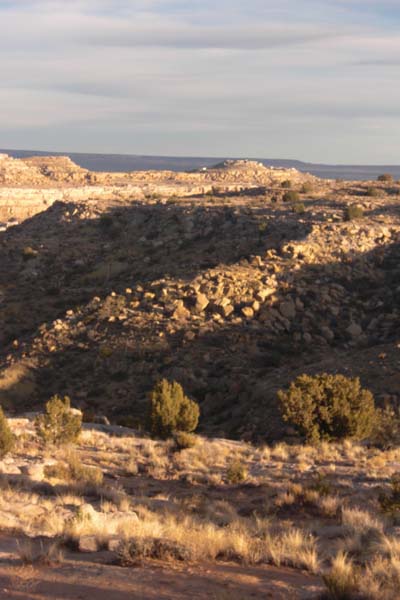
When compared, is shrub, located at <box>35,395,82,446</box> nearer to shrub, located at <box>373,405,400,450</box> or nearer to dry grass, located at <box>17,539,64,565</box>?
shrub, located at <box>373,405,400,450</box>

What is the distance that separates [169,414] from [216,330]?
623 cm

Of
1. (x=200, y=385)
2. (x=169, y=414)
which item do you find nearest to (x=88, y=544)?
(x=169, y=414)

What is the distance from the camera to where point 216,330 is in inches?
876

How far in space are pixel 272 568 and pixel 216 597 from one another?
1.13 metres

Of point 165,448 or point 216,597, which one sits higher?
point 216,597

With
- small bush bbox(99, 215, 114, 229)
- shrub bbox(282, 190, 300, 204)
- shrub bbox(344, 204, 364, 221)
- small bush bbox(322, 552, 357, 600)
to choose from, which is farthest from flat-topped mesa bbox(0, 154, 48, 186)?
small bush bbox(322, 552, 357, 600)

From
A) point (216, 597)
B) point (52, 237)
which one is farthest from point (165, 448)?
point (52, 237)

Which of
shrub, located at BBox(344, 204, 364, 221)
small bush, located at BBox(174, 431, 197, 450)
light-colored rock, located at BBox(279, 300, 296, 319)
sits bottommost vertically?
small bush, located at BBox(174, 431, 197, 450)

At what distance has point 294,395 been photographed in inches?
602

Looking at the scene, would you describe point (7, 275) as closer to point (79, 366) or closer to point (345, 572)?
point (79, 366)

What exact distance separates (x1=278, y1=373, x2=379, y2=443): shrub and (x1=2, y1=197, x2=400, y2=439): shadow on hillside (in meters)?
1.25

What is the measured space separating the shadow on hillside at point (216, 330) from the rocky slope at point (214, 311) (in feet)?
0.17

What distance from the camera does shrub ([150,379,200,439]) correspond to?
53.7 ft

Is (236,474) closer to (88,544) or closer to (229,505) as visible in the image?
(229,505)
